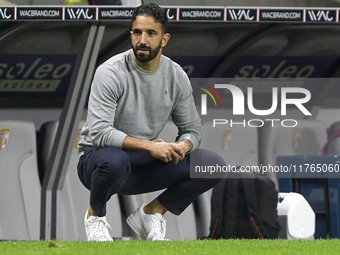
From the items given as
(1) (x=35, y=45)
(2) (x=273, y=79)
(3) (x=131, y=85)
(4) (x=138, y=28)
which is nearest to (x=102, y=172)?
(3) (x=131, y=85)

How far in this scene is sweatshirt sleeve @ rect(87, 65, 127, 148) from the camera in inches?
110

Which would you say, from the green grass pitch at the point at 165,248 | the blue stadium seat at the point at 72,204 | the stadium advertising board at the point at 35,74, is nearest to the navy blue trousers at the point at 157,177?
the green grass pitch at the point at 165,248

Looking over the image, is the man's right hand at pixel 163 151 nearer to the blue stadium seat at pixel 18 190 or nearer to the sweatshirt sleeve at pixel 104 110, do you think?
the sweatshirt sleeve at pixel 104 110

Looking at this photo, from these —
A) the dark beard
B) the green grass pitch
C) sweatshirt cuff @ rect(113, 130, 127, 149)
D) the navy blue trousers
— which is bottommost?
the green grass pitch

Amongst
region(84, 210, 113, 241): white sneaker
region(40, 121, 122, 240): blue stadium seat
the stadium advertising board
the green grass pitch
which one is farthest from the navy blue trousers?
the stadium advertising board

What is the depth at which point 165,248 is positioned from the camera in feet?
7.91

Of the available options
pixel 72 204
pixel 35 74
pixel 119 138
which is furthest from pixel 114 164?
pixel 35 74

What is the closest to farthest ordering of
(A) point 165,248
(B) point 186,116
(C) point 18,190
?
(A) point 165,248 → (B) point 186,116 → (C) point 18,190

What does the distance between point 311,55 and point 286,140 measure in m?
0.61

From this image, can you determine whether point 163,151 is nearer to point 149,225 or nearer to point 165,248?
point 149,225

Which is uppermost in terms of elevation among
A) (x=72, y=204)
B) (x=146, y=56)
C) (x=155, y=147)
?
(x=146, y=56)

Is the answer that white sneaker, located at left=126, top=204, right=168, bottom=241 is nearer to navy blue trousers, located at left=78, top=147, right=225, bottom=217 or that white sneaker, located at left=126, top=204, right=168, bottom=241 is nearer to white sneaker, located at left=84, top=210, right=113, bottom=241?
navy blue trousers, located at left=78, top=147, right=225, bottom=217

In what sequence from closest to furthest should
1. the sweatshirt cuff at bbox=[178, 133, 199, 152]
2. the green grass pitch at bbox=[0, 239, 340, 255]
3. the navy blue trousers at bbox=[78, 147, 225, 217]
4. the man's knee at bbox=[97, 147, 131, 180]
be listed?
the green grass pitch at bbox=[0, 239, 340, 255] → the man's knee at bbox=[97, 147, 131, 180] → the navy blue trousers at bbox=[78, 147, 225, 217] → the sweatshirt cuff at bbox=[178, 133, 199, 152]

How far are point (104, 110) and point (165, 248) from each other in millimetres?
691
